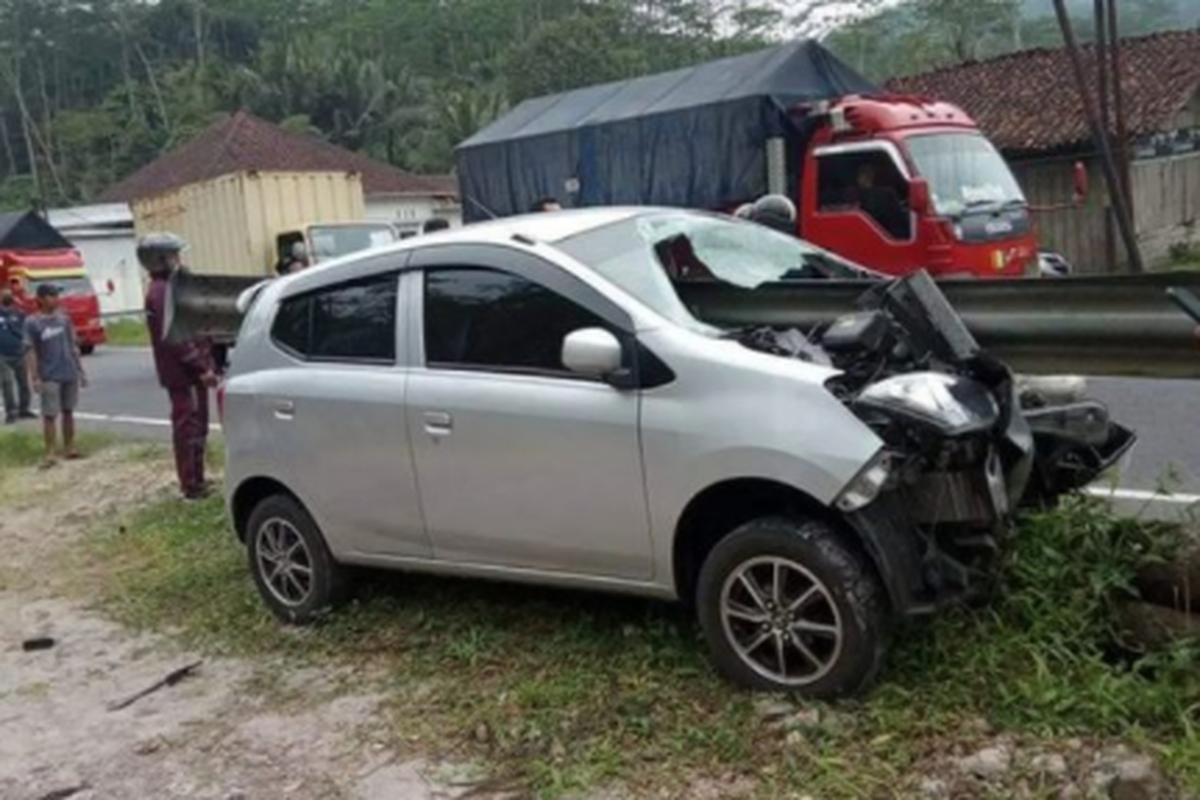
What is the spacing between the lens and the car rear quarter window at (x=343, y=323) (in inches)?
209

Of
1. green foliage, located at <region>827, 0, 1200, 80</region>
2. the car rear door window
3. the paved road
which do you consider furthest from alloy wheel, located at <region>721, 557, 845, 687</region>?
green foliage, located at <region>827, 0, 1200, 80</region>

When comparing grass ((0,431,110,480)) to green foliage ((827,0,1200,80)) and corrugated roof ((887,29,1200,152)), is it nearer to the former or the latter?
corrugated roof ((887,29,1200,152))

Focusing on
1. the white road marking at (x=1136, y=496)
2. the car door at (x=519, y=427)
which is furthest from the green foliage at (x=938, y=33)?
the car door at (x=519, y=427)

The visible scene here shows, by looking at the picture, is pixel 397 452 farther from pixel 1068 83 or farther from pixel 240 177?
pixel 1068 83

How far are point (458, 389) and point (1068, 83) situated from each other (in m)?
21.9

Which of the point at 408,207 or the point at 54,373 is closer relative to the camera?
the point at 54,373

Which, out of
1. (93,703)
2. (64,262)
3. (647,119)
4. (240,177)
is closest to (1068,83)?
(647,119)

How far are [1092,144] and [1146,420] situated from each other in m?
14.4

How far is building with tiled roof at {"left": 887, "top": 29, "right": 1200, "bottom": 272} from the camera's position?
2164 centimetres

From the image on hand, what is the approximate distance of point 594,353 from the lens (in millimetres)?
4359

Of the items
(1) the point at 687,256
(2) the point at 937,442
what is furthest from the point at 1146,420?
(2) the point at 937,442

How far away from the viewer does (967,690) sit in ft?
13.3

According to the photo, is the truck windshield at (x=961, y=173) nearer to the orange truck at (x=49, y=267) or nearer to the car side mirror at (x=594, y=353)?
the car side mirror at (x=594, y=353)

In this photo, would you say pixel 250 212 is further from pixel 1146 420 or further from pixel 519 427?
pixel 519 427
